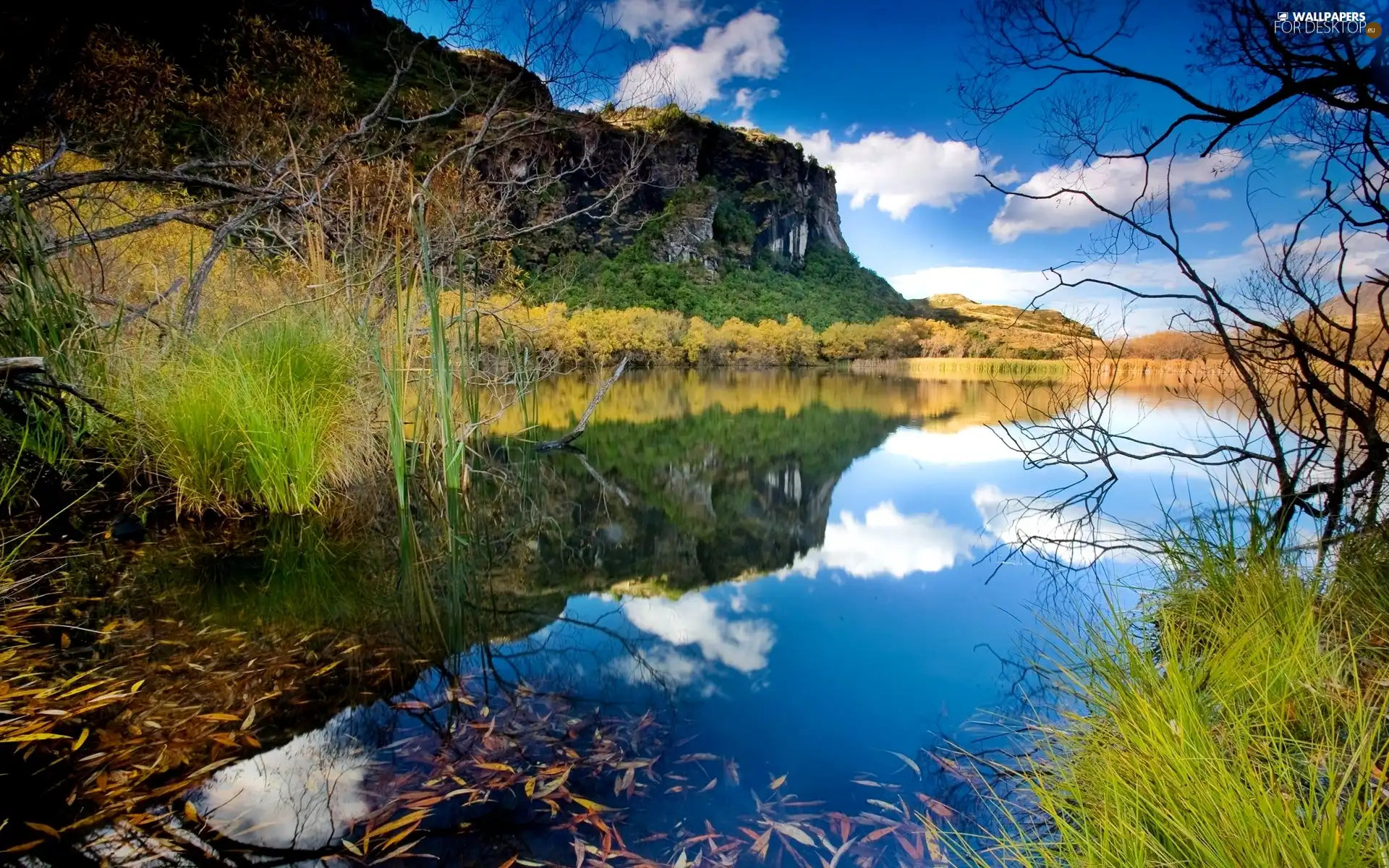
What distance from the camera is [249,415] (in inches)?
135

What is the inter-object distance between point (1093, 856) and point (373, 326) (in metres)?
4.19

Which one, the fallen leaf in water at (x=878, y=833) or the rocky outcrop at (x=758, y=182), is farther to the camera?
the rocky outcrop at (x=758, y=182)

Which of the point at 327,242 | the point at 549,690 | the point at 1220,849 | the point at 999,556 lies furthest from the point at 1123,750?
the point at 327,242

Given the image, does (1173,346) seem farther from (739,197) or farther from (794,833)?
(739,197)

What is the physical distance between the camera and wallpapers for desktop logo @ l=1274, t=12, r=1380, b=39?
2086 mm

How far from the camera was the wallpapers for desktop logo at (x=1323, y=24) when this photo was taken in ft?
6.84

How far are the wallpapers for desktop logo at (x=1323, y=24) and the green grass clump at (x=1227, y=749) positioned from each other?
1758mm

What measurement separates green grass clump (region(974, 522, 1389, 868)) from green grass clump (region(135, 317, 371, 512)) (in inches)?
150

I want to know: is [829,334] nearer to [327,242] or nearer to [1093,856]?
[327,242]

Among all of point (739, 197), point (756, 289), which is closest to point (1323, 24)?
point (756, 289)

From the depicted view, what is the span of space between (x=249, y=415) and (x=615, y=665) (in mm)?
2538

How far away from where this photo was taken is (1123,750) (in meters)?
1.28

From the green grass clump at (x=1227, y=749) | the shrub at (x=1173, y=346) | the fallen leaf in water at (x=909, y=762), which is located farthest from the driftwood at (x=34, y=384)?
the shrub at (x=1173, y=346)

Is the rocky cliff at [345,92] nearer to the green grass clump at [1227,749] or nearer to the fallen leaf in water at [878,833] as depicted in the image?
the fallen leaf in water at [878,833]
